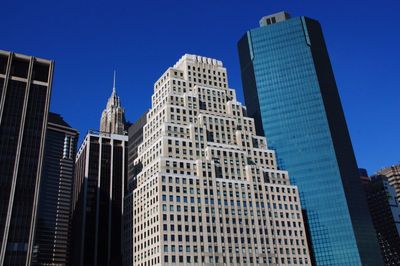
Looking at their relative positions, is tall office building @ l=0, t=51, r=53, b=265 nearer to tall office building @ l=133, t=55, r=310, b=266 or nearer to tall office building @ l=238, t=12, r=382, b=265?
tall office building @ l=133, t=55, r=310, b=266

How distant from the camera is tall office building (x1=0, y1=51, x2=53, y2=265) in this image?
124 m

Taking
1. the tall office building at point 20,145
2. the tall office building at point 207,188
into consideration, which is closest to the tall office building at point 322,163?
the tall office building at point 207,188

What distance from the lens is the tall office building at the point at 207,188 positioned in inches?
5394

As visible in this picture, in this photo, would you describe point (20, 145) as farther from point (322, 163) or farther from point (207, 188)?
point (322, 163)

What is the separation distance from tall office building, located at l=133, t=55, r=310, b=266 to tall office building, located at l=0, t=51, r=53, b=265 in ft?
122

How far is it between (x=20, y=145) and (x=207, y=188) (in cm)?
6170

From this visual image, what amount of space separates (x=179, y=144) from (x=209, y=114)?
21276 millimetres

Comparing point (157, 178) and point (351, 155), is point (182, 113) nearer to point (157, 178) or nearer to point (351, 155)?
point (157, 178)

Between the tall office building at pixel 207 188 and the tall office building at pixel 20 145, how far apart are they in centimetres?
3706

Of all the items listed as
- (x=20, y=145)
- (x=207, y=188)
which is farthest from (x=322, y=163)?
(x=20, y=145)

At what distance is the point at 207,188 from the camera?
147 meters

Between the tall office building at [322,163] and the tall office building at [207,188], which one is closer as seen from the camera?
the tall office building at [207,188]

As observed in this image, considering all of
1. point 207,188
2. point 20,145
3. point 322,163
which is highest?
point 322,163

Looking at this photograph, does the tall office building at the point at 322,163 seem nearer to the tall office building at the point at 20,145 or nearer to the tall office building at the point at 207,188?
the tall office building at the point at 207,188
